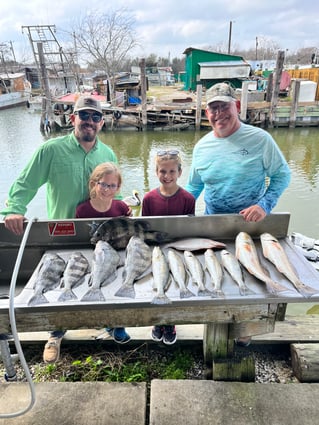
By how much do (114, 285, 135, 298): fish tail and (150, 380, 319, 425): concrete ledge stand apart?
1011mm

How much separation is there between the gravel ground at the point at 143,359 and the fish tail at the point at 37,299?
1.30m

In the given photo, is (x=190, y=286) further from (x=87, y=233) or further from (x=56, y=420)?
(x=56, y=420)

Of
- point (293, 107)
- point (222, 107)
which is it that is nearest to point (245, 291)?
point (222, 107)

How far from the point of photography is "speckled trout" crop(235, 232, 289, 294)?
1791 mm

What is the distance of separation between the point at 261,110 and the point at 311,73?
30.5ft

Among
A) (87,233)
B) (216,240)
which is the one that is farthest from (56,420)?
(216,240)

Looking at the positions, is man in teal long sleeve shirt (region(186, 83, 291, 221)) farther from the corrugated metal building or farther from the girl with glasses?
the corrugated metal building

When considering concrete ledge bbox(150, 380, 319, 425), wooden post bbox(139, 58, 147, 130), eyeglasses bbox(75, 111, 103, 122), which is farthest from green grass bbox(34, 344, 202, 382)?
wooden post bbox(139, 58, 147, 130)

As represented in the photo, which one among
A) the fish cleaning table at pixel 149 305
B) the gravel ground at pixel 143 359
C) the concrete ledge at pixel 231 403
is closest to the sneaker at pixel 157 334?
the gravel ground at pixel 143 359

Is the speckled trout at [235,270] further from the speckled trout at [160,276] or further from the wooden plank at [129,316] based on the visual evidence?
the speckled trout at [160,276]

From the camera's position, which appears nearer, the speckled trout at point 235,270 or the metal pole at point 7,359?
the speckled trout at point 235,270

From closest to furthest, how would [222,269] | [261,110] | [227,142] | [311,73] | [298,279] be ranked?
1. [298,279]
2. [222,269]
3. [227,142]
4. [261,110]
5. [311,73]

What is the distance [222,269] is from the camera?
1986 millimetres

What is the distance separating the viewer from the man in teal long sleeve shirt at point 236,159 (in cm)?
275
